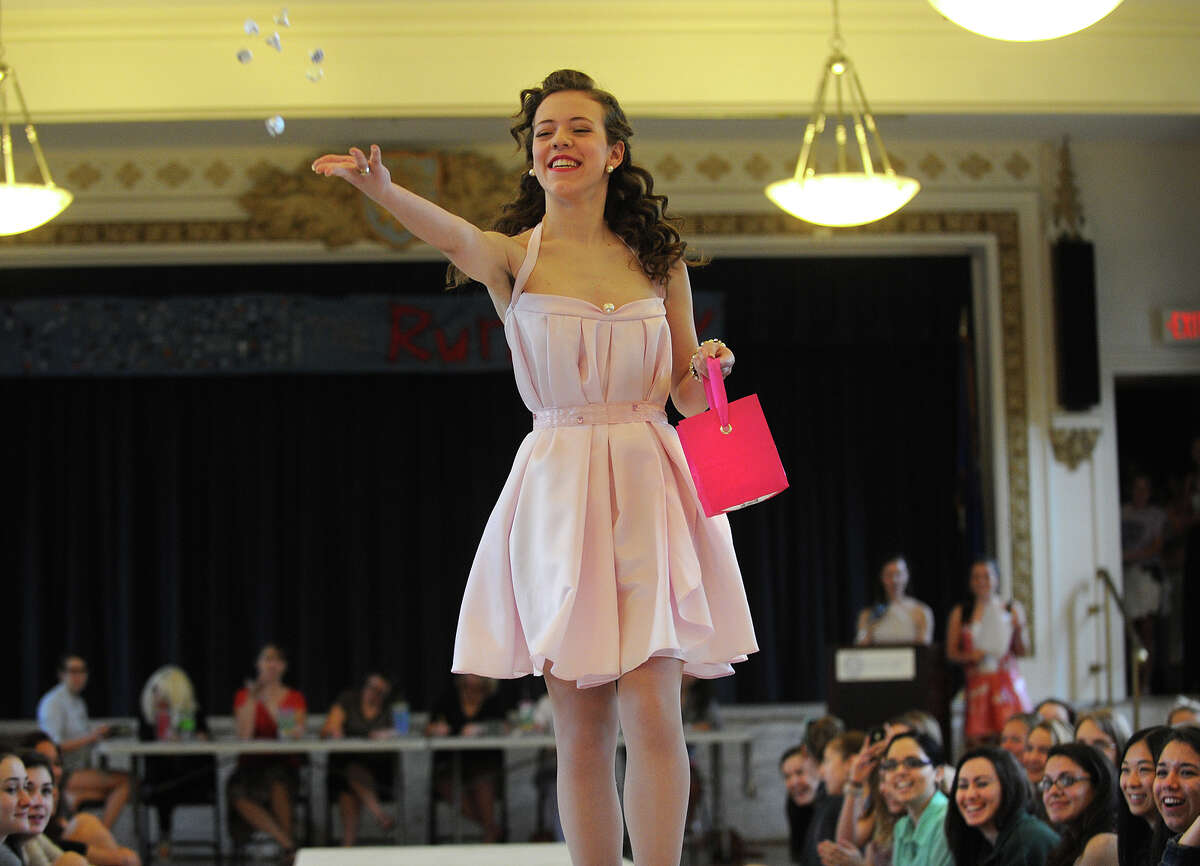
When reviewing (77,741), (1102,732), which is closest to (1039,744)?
(1102,732)

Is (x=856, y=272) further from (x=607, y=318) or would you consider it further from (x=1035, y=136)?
(x=607, y=318)

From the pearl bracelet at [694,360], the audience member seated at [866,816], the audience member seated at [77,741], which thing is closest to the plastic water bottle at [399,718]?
the audience member seated at [77,741]

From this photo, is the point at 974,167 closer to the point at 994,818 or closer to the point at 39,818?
the point at 994,818

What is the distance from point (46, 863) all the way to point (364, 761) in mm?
3792

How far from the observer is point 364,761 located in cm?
779

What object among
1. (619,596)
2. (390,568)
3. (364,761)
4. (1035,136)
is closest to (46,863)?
(619,596)

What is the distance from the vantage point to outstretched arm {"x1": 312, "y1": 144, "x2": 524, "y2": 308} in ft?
6.42

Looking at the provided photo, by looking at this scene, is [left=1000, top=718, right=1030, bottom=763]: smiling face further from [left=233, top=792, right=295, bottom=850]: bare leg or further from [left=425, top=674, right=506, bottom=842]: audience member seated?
[left=233, top=792, right=295, bottom=850]: bare leg

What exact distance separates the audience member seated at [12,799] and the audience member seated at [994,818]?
2.33m

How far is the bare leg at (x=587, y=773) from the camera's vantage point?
2.13 meters

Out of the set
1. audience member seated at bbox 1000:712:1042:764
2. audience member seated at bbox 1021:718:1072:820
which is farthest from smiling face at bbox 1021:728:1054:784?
audience member seated at bbox 1000:712:1042:764

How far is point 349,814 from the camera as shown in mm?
7625

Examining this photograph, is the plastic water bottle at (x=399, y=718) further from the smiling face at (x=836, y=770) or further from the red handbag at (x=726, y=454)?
the red handbag at (x=726, y=454)

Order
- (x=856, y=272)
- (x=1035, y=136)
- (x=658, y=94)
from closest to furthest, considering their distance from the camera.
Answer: (x=658, y=94)
(x=1035, y=136)
(x=856, y=272)
